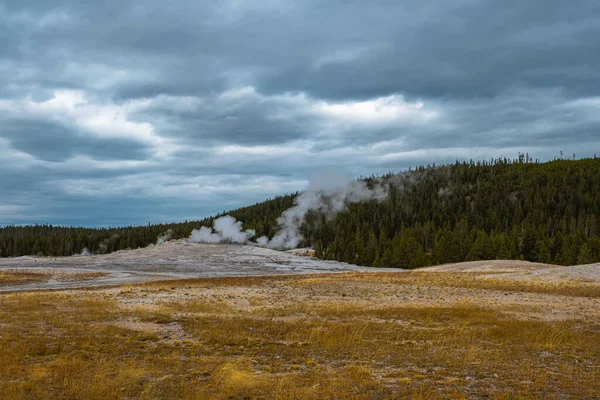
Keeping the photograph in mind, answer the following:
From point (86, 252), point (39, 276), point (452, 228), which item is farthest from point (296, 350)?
point (86, 252)

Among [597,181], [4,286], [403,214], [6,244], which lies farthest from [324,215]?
[4,286]

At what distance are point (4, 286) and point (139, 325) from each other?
4092 centimetres

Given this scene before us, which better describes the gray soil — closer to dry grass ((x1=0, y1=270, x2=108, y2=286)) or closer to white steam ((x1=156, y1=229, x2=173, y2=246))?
dry grass ((x1=0, y1=270, x2=108, y2=286))

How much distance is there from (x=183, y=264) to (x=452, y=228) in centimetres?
9129

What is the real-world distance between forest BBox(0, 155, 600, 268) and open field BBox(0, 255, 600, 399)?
6749cm

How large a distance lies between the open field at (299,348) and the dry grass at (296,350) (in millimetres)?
64

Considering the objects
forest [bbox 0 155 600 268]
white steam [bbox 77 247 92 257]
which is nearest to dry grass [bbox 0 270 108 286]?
forest [bbox 0 155 600 268]

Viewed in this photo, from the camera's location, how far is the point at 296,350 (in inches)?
757

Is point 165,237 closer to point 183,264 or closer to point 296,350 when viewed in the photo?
point 183,264

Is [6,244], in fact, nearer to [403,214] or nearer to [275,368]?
[403,214]

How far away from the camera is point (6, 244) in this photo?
17025 cm

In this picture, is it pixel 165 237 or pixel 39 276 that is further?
pixel 165 237

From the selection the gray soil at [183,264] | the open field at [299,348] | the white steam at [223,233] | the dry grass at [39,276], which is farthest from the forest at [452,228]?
the open field at [299,348]

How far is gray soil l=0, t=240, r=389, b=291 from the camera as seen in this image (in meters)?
79.4
